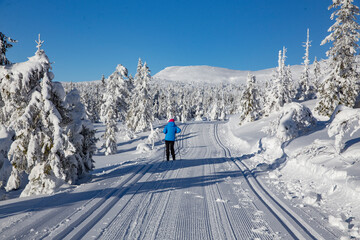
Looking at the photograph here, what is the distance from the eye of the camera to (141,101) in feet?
129

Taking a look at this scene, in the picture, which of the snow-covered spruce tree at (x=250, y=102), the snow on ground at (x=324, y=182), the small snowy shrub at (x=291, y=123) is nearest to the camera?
the snow on ground at (x=324, y=182)

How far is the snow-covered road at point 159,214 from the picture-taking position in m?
3.53

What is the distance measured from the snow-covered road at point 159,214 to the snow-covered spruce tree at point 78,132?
1.96 metres

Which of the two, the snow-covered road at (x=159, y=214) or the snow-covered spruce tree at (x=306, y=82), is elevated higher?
the snow-covered spruce tree at (x=306, y=82)

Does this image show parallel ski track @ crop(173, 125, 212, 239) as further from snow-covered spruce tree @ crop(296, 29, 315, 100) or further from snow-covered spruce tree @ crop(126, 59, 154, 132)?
snow-covered spruce tree @ crop(296, 29, 315, 100)

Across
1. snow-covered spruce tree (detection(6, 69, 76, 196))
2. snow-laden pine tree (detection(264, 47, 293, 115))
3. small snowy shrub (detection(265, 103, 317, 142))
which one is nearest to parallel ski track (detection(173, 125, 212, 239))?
snow-covered spruce tree (detection(6, 69, 76, 196))

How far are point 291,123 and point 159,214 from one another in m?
11.2

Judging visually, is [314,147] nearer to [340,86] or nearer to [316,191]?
[316,191]

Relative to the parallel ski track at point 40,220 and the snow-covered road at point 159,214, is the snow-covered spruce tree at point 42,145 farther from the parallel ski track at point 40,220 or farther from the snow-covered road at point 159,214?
the parallel ski track at point 40,220

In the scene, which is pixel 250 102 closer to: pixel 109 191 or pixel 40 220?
pixel 109 191

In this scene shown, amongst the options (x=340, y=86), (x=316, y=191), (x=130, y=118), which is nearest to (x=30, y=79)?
(x=316, y=191)

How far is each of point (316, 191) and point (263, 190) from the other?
135 centimetres

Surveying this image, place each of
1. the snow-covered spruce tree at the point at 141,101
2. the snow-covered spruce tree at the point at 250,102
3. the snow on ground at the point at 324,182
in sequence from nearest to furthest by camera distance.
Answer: the snow on ground at the point at 324,182 → the snow-covered spruce tree at the point at 250,102 → the snow-covered spruce tree at the point at 141,101

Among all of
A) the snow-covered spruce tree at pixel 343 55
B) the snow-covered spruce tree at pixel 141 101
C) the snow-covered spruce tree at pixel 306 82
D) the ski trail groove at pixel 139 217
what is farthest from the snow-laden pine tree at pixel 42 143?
the snow-covered spruce tree at pixel 306 82
